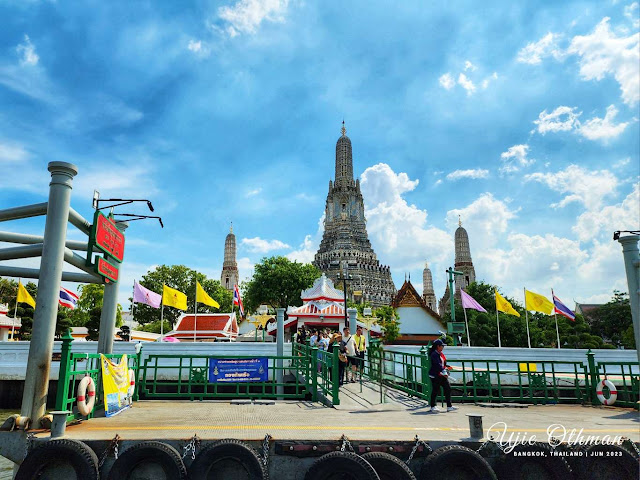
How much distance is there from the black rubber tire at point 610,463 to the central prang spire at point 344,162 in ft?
351

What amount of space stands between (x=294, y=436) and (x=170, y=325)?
66243 millimetres

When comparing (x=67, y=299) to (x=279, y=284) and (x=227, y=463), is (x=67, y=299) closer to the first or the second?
(x=227, y=463)

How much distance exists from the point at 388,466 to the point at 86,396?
5625mm

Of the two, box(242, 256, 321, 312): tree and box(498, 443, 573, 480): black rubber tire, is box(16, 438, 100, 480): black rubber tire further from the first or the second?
box(242, 256, 321, 312): tree

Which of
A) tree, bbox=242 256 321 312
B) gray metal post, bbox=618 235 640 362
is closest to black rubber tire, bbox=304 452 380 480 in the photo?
gray metal post, bbox=618 235 640 362

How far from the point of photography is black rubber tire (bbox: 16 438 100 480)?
6.04 metres

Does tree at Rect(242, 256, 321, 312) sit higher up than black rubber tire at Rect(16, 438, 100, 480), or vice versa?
tree at Rect(242, 256, 321, 312)

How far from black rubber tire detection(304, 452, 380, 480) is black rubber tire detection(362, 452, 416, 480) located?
0.13 metres

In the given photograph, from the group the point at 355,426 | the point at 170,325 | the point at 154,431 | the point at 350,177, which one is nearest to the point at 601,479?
the point at 355,426

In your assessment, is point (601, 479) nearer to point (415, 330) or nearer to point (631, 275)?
point (631, 275)

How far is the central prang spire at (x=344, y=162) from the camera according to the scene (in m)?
113

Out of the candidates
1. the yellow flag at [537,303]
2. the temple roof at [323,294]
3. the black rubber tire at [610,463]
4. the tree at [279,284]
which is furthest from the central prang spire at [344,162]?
the black rubber tire at [610,463]

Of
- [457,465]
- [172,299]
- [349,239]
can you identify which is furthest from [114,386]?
[349,239]

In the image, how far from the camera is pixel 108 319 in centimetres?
1077
